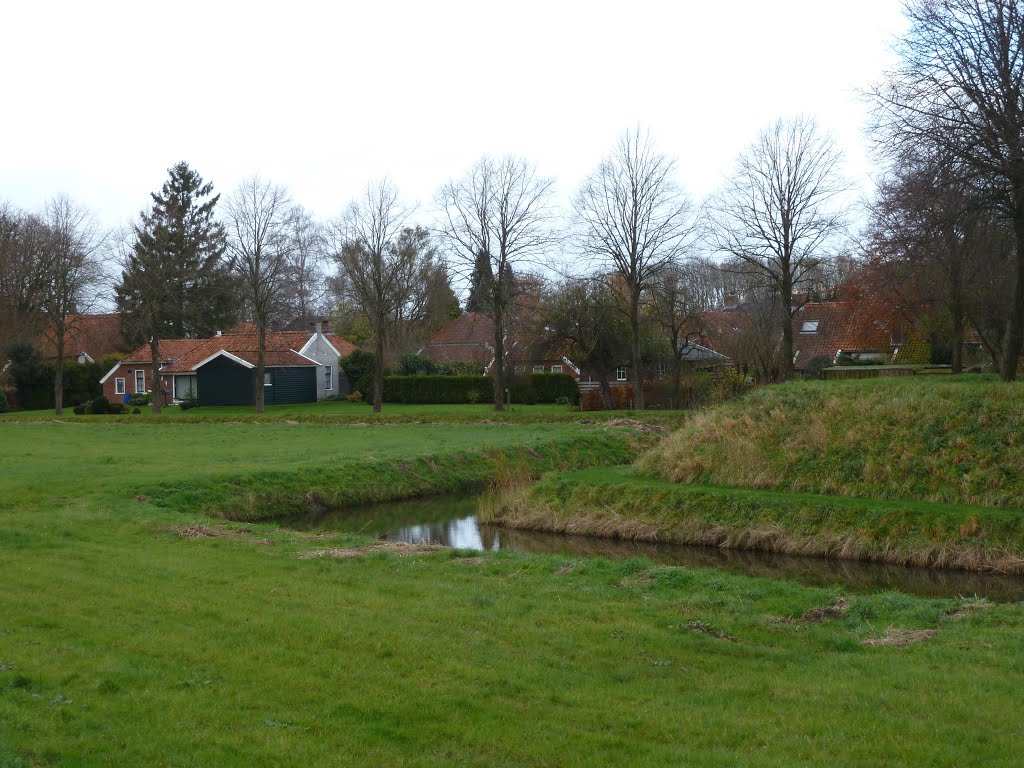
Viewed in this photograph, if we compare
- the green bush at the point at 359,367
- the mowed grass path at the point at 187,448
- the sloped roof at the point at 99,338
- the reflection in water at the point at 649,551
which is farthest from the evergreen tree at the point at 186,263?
the reflection in water at the point at 649,551

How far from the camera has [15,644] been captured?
26.4 feet

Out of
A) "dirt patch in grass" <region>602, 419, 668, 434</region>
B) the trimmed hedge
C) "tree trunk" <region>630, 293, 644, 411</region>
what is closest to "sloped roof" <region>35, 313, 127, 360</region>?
the trimmed hedge

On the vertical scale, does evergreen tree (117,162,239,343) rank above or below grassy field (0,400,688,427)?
above

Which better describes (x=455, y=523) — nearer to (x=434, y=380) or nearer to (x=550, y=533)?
(x=550, y=533)

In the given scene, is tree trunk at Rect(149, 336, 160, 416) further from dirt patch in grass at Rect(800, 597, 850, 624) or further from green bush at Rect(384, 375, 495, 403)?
dirt patch in grass at Rect(800, 597, 850, 624)

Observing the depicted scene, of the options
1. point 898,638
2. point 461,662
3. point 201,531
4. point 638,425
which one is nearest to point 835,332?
point 638,425

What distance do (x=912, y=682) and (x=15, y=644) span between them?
7.45 metres

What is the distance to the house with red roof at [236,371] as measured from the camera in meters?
58.1

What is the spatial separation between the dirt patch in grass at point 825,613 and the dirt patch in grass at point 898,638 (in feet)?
2.51

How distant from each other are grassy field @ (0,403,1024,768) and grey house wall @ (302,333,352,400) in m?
47.5

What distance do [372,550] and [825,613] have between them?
6795 millimetres

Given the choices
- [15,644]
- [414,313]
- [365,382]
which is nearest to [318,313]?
[414,313]

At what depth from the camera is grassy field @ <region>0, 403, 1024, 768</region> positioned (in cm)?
607

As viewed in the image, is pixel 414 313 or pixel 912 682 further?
pixel 414 313
